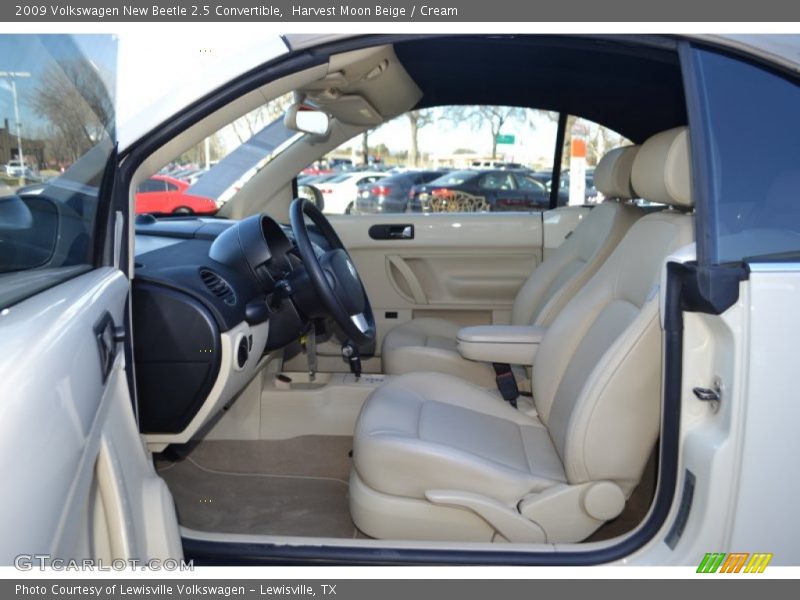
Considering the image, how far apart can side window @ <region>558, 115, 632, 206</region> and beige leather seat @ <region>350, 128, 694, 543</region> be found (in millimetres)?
1118

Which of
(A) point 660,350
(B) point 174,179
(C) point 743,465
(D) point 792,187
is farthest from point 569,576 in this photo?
(B) point 174,179

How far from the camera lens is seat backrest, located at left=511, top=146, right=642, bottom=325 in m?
2.62

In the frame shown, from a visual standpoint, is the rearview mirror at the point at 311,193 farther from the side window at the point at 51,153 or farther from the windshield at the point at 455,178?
the side window at the point at 51,153

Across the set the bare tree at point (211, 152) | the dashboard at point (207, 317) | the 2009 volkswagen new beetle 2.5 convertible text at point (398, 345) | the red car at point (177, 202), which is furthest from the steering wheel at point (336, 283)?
the red car at point (177, 202)

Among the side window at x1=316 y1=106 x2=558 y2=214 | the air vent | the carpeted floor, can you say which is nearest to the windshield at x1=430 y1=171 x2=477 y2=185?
the side window at x1=316 y1=106 x2=558 y2=214

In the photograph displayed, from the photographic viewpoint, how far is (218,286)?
211 centimetres

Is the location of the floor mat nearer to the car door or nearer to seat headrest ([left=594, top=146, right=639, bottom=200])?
→ the car door

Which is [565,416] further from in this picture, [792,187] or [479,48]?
[479,48]

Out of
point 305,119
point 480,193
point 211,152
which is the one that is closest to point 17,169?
point 305,119

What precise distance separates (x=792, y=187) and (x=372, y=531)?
1291 millimetres

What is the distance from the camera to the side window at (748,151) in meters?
1.57

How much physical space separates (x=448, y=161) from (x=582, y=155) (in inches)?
24.9

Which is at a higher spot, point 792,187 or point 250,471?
point 792,187

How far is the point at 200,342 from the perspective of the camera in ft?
6.45
